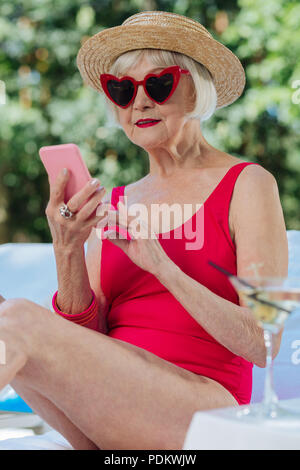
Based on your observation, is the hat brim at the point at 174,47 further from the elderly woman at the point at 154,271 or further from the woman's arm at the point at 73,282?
the woman's arm at the point at 73,282

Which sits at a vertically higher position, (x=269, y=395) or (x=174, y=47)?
(x=174, y=47)

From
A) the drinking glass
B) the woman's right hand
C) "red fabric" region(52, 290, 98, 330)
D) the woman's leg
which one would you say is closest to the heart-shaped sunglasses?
the woman's right hand

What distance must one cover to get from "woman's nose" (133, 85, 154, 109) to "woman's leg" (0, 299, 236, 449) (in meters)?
0.85

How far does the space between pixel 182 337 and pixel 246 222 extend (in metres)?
0.38

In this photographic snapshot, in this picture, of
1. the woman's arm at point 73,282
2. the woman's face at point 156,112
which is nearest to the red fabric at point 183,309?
the woman's arm at point 73,282

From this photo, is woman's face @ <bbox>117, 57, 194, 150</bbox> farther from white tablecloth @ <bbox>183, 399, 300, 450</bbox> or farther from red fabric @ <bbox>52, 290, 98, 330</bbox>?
white tablecloth @ <bbox>183, 399, 300, 450</bbox>

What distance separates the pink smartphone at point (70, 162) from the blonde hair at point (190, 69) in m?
0.49

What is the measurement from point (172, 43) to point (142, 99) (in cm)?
23

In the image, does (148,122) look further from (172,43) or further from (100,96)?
(100,96)

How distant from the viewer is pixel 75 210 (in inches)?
76.5

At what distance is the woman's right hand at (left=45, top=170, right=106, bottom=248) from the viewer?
190 cm

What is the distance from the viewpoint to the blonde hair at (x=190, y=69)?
2.27 meters

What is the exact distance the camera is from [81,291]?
2.15m

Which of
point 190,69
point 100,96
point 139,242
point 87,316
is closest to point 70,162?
point 139,242
